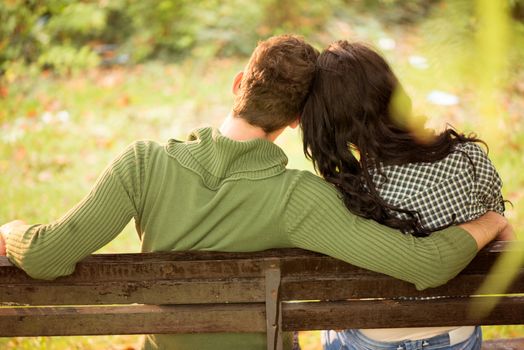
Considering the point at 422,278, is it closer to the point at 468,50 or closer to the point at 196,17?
the point at 468,50

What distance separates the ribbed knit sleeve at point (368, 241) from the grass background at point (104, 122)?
1.76 meters

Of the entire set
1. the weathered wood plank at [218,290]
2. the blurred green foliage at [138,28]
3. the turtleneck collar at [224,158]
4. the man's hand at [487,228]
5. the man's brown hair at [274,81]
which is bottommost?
the weathered wood plank at [218,290]

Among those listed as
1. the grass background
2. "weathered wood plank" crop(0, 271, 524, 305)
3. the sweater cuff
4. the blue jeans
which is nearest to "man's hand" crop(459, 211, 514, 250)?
"weathered wood plank" crop(0, 271, 524, 305)

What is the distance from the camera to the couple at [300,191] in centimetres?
167

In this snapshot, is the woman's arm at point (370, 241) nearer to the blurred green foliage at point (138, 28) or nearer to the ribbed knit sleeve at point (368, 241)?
the ribbed knit sleeve at point (368, 241)

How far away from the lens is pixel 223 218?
1.76 metres

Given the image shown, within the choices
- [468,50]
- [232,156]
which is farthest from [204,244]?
[468,50]

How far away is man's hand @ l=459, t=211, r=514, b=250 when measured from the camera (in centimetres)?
174

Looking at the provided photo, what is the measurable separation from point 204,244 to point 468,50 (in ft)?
4.09

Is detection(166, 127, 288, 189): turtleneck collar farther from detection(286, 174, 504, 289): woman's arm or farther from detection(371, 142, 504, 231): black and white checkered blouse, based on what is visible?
detection(371, 142, 504, 231): black and white checkered blouse

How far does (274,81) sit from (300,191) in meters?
0.35

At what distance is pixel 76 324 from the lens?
180 centimetres

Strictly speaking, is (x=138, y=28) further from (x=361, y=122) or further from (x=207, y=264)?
(x=207, y=264)

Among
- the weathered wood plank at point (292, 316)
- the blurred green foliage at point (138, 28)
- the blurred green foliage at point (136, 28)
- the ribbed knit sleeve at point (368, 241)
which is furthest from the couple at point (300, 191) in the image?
the blurred green foliage at point (136, 28)
